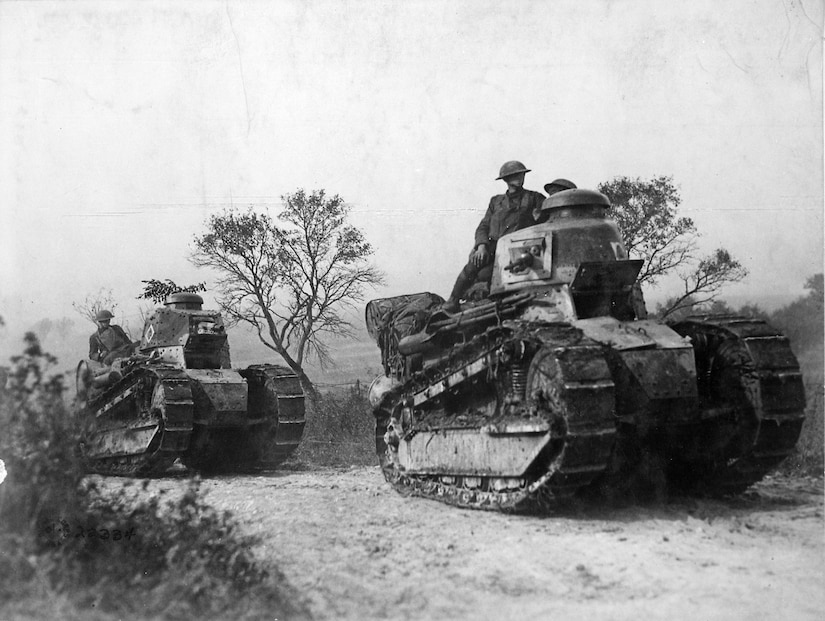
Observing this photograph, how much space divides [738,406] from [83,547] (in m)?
5.88

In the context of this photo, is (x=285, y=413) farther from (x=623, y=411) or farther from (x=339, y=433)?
(x=623, y=411)

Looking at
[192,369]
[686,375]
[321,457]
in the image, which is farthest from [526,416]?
[321,457]

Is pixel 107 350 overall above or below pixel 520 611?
above

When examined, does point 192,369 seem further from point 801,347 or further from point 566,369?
point 801,347

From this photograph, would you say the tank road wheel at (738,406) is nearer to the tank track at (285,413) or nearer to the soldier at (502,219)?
the soldier at (502,219)

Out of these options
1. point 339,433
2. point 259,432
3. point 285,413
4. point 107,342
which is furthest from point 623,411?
point 107,342

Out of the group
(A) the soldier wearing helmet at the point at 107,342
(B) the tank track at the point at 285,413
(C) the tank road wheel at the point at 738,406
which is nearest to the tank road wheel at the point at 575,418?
(C) the tank road wheel at the point at 738,406

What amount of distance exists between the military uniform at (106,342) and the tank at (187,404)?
0.92 meters

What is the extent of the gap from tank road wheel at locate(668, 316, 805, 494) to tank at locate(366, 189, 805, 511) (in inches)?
0.6

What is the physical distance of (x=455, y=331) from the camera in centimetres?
1015

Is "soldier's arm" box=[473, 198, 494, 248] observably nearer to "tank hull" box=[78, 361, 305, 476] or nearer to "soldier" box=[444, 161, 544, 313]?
"soldier" box=[444, 161, 544, 313]

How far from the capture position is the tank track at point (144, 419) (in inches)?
472

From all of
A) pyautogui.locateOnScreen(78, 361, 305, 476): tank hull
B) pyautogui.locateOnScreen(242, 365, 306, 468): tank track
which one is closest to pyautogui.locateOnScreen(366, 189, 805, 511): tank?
pyautogui.locateOnScreen(242, 365, 306, 468): tank track

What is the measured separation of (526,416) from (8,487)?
14.7 ft
